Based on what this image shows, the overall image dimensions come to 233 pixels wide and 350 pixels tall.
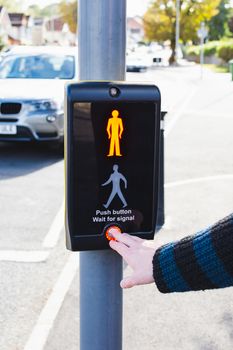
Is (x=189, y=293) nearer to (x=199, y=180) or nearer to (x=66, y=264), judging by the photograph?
(x=66, y=264)

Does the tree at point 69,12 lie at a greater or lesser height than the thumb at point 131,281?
lesser

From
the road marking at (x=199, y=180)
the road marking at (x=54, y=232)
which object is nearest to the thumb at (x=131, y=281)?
the road marking at (x=54, y=232)

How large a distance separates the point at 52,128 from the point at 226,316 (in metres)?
5.56

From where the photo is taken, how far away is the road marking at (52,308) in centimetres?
359

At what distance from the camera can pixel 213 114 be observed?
48.2 ft

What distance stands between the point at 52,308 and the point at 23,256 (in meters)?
1.03

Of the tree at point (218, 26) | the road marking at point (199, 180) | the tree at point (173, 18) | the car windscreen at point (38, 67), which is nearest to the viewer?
the road marking at point (199, 180)

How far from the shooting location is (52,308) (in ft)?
13.1

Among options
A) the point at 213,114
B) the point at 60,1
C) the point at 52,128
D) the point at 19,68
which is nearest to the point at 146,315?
the point at 52,128

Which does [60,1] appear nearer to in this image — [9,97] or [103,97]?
[9,97]

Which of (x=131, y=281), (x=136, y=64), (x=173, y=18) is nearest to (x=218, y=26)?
(x=173, y=18)

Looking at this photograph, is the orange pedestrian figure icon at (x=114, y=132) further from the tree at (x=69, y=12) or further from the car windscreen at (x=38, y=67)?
the tree at (x=69, y=12)

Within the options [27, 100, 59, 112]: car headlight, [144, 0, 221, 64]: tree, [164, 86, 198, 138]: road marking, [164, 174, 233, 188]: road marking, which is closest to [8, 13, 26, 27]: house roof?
[144, 0, 221, 64]: tree

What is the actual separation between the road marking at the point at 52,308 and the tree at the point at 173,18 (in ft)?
150
